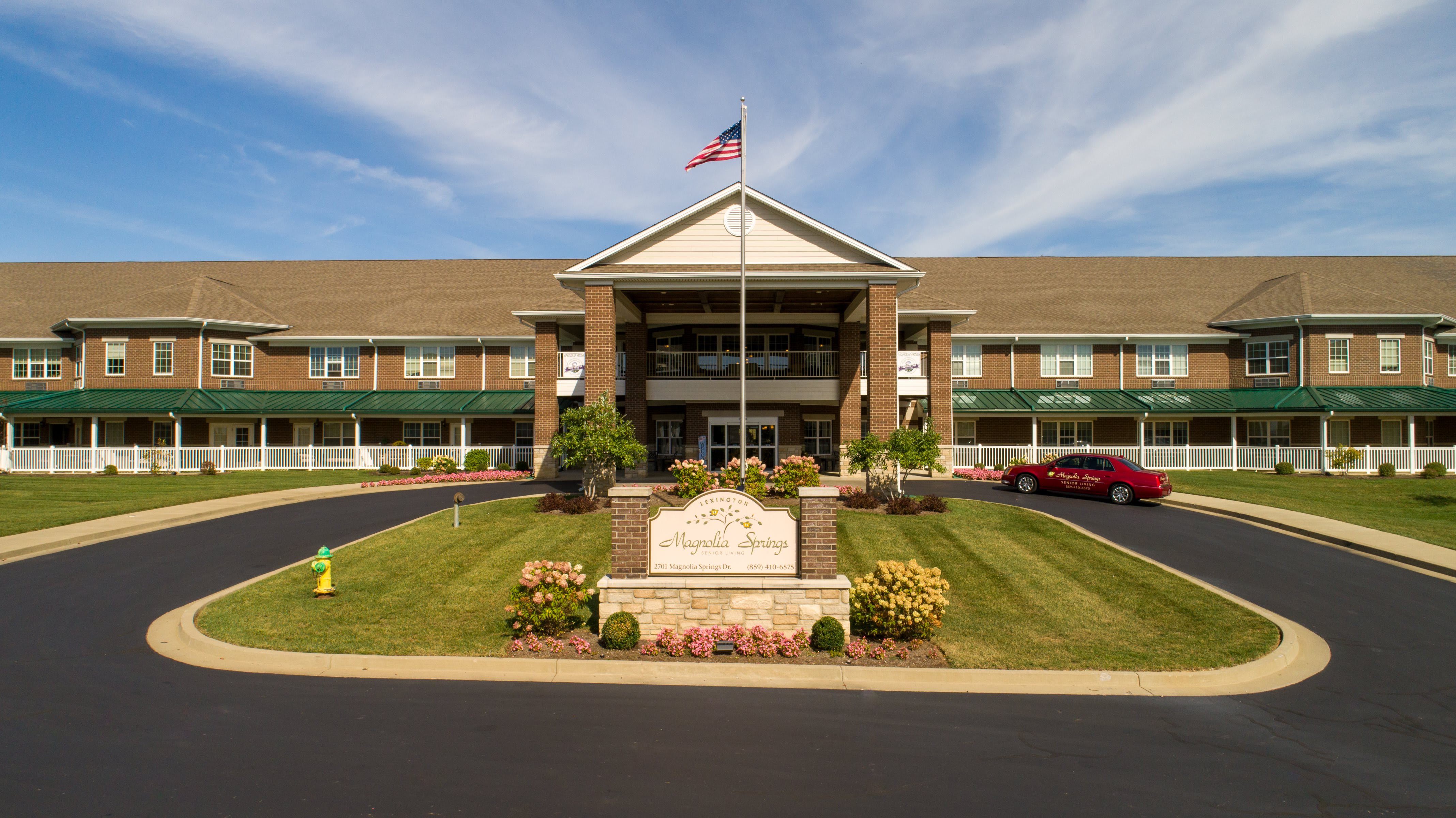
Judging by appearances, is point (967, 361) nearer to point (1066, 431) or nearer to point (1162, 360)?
point (1066, 431)

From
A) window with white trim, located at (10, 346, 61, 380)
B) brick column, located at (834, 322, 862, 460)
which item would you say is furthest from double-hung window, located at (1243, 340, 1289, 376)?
window with white trim, located at (10, 346, 61, 380)

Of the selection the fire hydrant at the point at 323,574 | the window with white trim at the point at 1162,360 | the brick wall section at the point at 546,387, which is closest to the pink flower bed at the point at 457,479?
the brick wall section at the point at 546,387

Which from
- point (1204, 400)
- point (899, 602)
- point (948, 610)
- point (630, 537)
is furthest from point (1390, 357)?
point (630, 537)

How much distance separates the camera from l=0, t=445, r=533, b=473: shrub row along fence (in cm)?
3036

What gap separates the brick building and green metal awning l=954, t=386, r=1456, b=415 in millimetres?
137

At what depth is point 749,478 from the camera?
17.7m

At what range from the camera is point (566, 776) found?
5645 mm

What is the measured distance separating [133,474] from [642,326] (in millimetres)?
22539

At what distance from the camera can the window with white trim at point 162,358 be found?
3322 centimetres

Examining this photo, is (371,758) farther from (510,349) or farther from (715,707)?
(510,349)

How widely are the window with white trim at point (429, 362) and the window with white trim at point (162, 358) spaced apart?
34.2 feet

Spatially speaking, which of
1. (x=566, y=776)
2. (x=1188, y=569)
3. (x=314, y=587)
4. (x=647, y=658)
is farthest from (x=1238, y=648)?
(x=314, y=587)

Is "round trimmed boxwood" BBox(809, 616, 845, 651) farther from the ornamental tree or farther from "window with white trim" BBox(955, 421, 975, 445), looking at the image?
"window with white trim" BBox(955, 421, 975, 445)

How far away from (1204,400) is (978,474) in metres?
13.5
